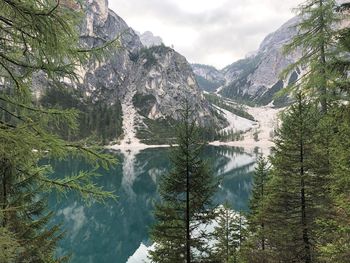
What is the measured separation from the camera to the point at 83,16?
7.20m

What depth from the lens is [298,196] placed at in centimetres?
1700

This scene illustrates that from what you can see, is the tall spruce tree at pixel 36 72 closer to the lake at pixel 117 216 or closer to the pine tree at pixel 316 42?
the pine tree at pixel 316 42

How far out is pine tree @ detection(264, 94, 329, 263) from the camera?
51.9 feet

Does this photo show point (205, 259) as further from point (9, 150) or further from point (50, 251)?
point (9, 150)

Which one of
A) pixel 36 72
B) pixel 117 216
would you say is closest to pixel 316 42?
pixel 36 72

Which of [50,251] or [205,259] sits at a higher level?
[50,251]

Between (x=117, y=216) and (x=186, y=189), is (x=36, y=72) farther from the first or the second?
(x=117, y=216)

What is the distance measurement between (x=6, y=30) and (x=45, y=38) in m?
1.14

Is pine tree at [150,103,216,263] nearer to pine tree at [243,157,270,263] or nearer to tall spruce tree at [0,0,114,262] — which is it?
pine tree at [243,157,270,263]

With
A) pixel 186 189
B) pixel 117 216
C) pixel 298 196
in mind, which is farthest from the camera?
pixel 117 216

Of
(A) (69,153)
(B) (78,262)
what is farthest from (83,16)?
(B) (78,262)

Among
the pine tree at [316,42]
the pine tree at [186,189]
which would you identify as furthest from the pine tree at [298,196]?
the pine tree at [186,189]

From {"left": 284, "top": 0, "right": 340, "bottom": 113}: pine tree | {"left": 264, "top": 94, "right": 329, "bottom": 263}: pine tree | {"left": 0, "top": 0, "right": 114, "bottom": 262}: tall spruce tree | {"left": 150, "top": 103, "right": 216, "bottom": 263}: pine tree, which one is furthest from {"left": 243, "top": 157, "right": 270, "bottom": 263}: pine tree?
{"left": 0, "top": 0, "right": 114, "bottom": 262}: tall spruce tree

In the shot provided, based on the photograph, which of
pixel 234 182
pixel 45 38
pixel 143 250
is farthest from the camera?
pixel 234 182
